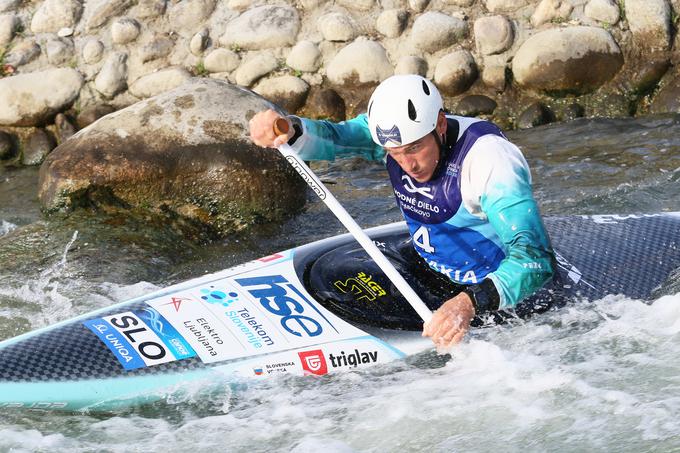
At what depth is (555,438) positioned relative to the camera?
3.59m

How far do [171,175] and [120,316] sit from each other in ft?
7.56

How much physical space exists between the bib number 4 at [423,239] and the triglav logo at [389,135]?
0.55 meters

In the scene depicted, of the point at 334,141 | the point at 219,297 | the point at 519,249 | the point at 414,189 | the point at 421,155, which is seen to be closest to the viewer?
the point at 519,249

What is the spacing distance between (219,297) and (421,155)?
109cm

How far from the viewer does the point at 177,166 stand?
634cm

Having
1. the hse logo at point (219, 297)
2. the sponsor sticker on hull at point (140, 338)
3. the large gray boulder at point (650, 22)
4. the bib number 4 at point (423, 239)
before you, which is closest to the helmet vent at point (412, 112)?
the bib number 4 at point (423, 239)

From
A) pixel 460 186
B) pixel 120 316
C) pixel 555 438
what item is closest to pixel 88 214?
pixel 120 316

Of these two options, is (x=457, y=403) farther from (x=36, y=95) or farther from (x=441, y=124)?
(x=36, y=95)

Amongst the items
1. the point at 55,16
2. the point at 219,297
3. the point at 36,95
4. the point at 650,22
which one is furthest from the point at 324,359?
the point at 55,16

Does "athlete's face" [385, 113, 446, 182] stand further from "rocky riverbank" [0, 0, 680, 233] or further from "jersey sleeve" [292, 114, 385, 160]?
"rocky riverbank" [0, 0, 680, 233]

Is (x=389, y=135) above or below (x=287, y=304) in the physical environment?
above

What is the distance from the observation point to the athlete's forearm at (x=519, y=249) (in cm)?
351

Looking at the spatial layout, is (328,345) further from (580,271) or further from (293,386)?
(580,271)

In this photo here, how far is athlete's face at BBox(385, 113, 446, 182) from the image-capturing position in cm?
383
